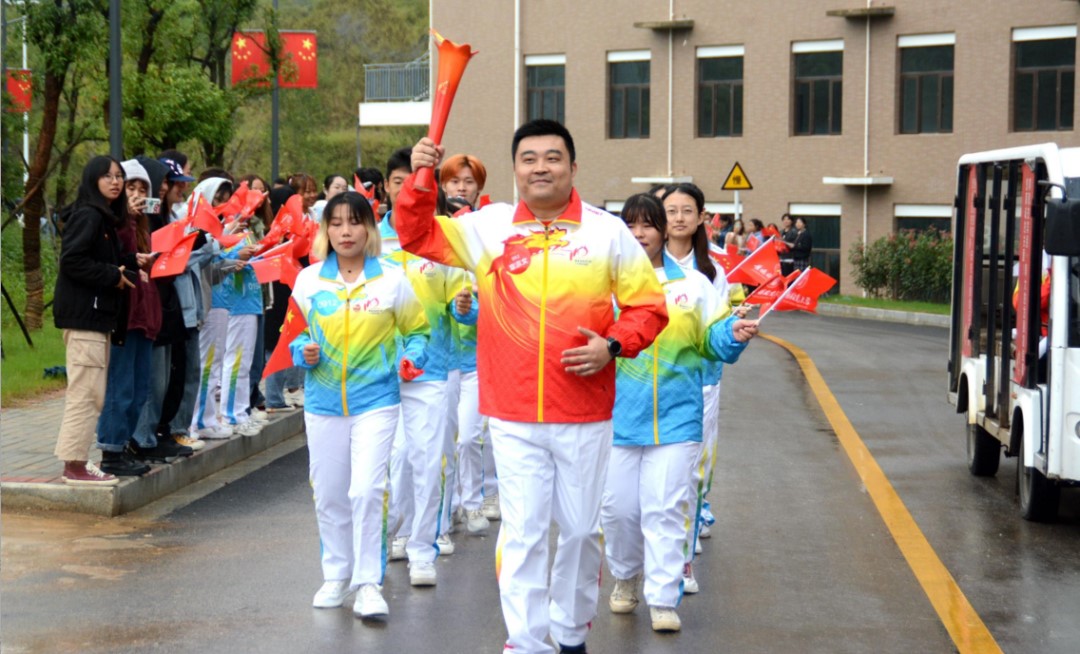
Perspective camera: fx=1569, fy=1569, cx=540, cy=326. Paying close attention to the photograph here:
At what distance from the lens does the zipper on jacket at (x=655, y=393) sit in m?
6.75

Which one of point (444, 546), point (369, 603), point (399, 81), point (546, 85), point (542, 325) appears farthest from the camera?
point (399, 81)

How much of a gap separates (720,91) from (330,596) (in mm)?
32263

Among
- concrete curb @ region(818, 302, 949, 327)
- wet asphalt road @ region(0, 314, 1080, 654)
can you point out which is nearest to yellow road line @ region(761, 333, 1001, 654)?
wet asphalt road @ region(0, 314, 1080, 654)

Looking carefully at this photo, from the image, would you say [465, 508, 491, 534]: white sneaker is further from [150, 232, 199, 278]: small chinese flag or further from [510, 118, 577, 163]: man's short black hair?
[510, 118, 577, 163]: man's short black hair

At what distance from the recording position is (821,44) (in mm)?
36688

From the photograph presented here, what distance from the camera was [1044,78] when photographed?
1353 inches

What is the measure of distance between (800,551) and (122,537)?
12.4 feet

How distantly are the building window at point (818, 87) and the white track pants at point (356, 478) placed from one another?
102ft

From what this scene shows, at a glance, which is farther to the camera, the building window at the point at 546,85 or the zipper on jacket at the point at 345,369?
the building window at the point at 546,85

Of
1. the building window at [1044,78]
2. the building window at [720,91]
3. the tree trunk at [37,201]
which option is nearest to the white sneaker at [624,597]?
the tree trunk at [37,201]

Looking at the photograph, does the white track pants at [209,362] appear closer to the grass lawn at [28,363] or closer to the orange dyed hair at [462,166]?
the grass lawn at [28,363]

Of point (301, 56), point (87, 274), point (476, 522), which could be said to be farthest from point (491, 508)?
point (301, 56)

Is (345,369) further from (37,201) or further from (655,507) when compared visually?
(37,201)

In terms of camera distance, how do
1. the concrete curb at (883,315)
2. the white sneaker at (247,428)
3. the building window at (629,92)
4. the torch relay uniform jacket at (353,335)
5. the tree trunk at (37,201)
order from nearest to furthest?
1. the torch relay uniform jacket at (353,335)
2. the white sneaker at (247,428)
3. the tree trunk at (37,201)
4. the concrete curb at (883,315)
5. the building window at (629,92)
